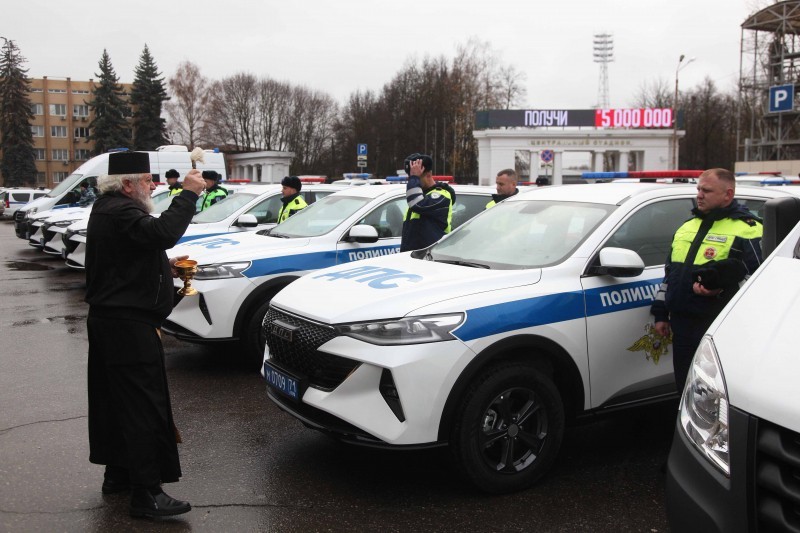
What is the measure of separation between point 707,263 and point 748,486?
2229mm

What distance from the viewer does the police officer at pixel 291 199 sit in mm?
9312

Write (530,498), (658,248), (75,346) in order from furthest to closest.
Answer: (75,346) < (658,248) < (530,498)

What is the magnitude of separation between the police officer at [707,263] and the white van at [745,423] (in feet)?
4.20

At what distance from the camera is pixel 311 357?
13.3 feet

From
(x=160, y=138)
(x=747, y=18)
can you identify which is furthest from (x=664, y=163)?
(x=160, y=138)

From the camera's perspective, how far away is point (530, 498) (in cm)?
402

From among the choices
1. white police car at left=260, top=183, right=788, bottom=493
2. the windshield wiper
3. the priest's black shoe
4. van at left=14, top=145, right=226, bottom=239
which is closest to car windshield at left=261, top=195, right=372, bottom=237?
white police car at left=260, top=183, right=788, bottom=493

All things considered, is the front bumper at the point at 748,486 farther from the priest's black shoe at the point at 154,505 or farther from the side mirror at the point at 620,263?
the priest's black shoe at the point at 154,505

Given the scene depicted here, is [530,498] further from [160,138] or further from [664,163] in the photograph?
[160,138]

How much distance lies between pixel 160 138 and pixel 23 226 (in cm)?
5204

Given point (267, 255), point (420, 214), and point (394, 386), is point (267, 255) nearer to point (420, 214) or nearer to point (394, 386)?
point (420, 214)

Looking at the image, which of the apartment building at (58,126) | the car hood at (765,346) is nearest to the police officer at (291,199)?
the car hood at (765,346)

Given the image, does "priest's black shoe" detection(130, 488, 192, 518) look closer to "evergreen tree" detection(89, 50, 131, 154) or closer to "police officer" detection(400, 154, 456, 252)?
"police officer" detection(400, 154, 456, 252)

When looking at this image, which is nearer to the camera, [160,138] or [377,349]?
[377,349]
